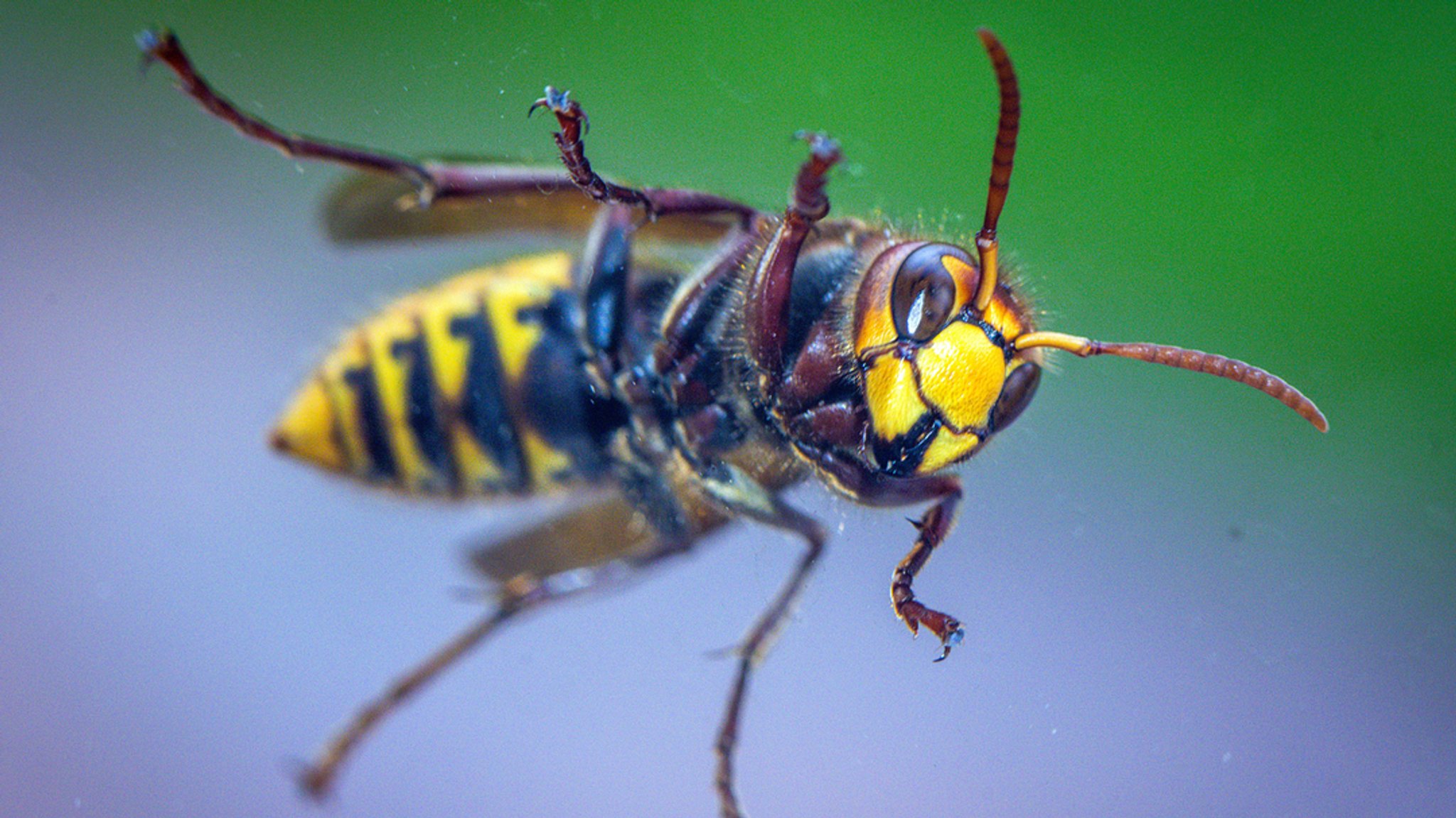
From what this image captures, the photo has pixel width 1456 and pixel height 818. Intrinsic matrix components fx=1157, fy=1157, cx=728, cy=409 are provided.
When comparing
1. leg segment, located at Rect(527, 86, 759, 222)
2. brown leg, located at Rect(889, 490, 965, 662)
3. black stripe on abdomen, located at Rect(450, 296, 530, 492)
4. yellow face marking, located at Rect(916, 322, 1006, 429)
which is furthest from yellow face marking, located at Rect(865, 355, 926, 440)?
black stripe on abdomen, located at Rect(450, 296, 530, 492)

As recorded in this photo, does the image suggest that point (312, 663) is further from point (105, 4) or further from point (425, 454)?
point (105, 4)

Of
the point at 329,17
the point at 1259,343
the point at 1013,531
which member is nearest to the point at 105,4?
the point at 329,17

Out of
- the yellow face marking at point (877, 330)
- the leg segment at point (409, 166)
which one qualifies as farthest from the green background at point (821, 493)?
the yellow face marking at point (877, 330)

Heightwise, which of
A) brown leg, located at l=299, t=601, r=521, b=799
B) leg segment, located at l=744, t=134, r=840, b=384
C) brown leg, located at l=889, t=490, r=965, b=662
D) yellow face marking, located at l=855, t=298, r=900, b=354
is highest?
leg segment, located at l=744, t=134, r=840, b=384

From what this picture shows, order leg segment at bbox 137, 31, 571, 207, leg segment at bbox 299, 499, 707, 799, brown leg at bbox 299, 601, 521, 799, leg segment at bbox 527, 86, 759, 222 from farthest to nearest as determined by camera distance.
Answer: brown leg at bbox 299, 601, 521, 799
leg segment at bbox 299, 499, 707, 799
leg segment at bbox 137, 31, 571, 207
leg segment at bbox 527, 86, 759, 222

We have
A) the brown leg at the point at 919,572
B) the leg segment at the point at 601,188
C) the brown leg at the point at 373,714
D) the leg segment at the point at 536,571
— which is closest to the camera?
the leg segment at the point at 601,188

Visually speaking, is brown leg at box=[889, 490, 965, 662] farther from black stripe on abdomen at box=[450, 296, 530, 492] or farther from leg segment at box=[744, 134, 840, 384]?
black stripe on abdomen at box=[450, 296, 530, 492]

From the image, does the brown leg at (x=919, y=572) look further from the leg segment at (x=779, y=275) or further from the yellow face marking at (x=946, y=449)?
the leg segment at (x=779, y=275)
